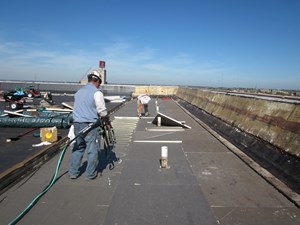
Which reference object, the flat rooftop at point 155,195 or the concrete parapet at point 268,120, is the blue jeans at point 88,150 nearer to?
the flat rooftop at point 155,195

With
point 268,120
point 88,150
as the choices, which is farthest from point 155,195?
point 268,120

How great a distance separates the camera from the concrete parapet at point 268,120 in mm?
5887

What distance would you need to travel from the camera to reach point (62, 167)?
6.54 meters

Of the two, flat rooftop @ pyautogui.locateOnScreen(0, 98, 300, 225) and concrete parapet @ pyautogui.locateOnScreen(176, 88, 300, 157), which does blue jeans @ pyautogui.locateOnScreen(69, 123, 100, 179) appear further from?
concrete parapet @ pyautogui.locateOnScreen(176, 88, 300, 157)

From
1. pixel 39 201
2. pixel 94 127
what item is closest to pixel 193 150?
pixel 94 127

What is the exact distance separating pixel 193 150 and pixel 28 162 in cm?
460

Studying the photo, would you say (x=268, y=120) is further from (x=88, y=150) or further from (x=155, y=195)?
(x=88, y=150)

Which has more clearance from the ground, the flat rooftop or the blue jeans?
the blue jeans

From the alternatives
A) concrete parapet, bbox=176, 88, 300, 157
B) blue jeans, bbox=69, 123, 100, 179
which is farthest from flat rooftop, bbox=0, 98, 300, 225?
concrete parapet, bbox=176, 88, 300, 157

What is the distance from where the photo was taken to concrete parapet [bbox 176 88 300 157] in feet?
19.3

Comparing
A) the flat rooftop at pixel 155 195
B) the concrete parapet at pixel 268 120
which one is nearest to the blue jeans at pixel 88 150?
the flat rooftop at pixel 155 195

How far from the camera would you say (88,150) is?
223 inches

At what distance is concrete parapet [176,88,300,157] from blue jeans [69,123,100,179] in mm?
4011

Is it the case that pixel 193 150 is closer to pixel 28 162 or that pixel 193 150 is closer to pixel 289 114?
pixel 289 114
